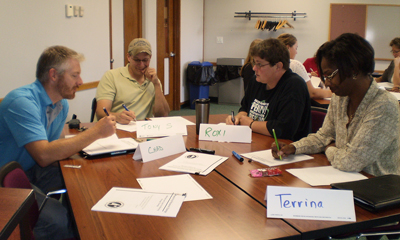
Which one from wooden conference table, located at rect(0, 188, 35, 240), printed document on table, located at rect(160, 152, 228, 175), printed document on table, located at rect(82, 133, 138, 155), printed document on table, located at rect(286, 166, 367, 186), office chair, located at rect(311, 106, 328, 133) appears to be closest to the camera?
wooden conference table, located at rect(0, 188, 35, 240)

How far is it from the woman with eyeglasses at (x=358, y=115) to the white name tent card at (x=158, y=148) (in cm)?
48

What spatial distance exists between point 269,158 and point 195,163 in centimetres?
37

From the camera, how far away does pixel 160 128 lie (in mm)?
2113

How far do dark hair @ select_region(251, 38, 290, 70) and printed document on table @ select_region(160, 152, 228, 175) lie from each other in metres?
0.84

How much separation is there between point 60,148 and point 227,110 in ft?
17.1

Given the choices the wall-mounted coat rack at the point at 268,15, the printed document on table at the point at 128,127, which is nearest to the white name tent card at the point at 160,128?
the printed document on table at the point at 128,127

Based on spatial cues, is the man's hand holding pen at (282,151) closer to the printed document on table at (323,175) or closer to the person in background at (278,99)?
the printed document on table at (323,175)

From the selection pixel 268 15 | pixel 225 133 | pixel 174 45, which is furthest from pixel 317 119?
pixel 268 15

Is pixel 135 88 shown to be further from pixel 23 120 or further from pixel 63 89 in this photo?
pixel 23 120

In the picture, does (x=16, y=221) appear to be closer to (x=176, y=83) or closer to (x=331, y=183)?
(x=331, y=183)

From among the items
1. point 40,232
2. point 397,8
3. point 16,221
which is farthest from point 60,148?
point 397,8

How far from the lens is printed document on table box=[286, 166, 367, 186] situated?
4.47 ft

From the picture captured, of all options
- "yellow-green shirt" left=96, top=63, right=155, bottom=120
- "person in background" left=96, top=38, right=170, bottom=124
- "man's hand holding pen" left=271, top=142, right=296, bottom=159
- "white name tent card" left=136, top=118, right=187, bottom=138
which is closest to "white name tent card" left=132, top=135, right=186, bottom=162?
"white name tent card" left=136, top=118, right=187, bottom=138

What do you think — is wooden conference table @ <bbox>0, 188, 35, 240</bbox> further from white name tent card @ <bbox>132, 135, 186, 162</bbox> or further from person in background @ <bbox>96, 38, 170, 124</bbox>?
person in background @ <bbox>96, 38, 170, 124</bbox>
